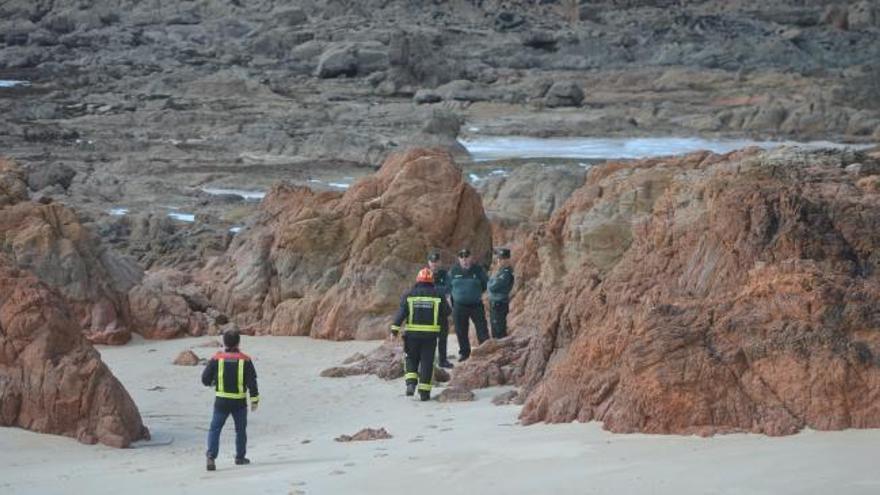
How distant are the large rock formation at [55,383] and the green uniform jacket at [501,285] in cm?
393

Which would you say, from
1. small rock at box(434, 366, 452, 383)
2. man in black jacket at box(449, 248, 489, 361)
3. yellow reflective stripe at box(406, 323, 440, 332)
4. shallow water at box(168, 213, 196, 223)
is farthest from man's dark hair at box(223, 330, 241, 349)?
shallow water at box(168, 213, 196, 223)

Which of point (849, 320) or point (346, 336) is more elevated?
point (849, 320)

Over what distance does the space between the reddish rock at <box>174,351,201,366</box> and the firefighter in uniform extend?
8.96 ft

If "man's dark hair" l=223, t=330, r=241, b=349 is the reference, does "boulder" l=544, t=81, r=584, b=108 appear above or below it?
below

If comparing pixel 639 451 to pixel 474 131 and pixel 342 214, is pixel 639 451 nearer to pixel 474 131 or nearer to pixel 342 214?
pixel 342 214

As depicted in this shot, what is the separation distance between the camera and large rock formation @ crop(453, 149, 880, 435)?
29.2 feet

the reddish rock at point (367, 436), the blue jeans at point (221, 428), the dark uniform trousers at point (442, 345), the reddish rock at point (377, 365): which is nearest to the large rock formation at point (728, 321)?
the dark uniform trousers at point (442, 345)

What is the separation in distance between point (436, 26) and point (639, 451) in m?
59.0

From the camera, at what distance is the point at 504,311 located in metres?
14.5

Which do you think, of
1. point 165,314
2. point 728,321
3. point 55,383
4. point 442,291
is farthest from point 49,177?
point 728,321

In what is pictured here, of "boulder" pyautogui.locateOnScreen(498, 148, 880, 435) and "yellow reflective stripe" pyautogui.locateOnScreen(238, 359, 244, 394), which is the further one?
"yellow reflective stripe" pyautogui.locateOnScreen(238, 359, 244, 394)

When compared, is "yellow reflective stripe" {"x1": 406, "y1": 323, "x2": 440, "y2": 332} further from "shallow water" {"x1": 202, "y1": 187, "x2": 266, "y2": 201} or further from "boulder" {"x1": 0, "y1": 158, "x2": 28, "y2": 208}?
"shallow water" {"x1": 202, "y1": 187, "x2": 266, "y2": 201}

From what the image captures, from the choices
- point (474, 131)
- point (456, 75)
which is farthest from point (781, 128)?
point (456, 75)

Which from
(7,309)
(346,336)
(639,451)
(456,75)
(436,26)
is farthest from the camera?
A: (436,26)
